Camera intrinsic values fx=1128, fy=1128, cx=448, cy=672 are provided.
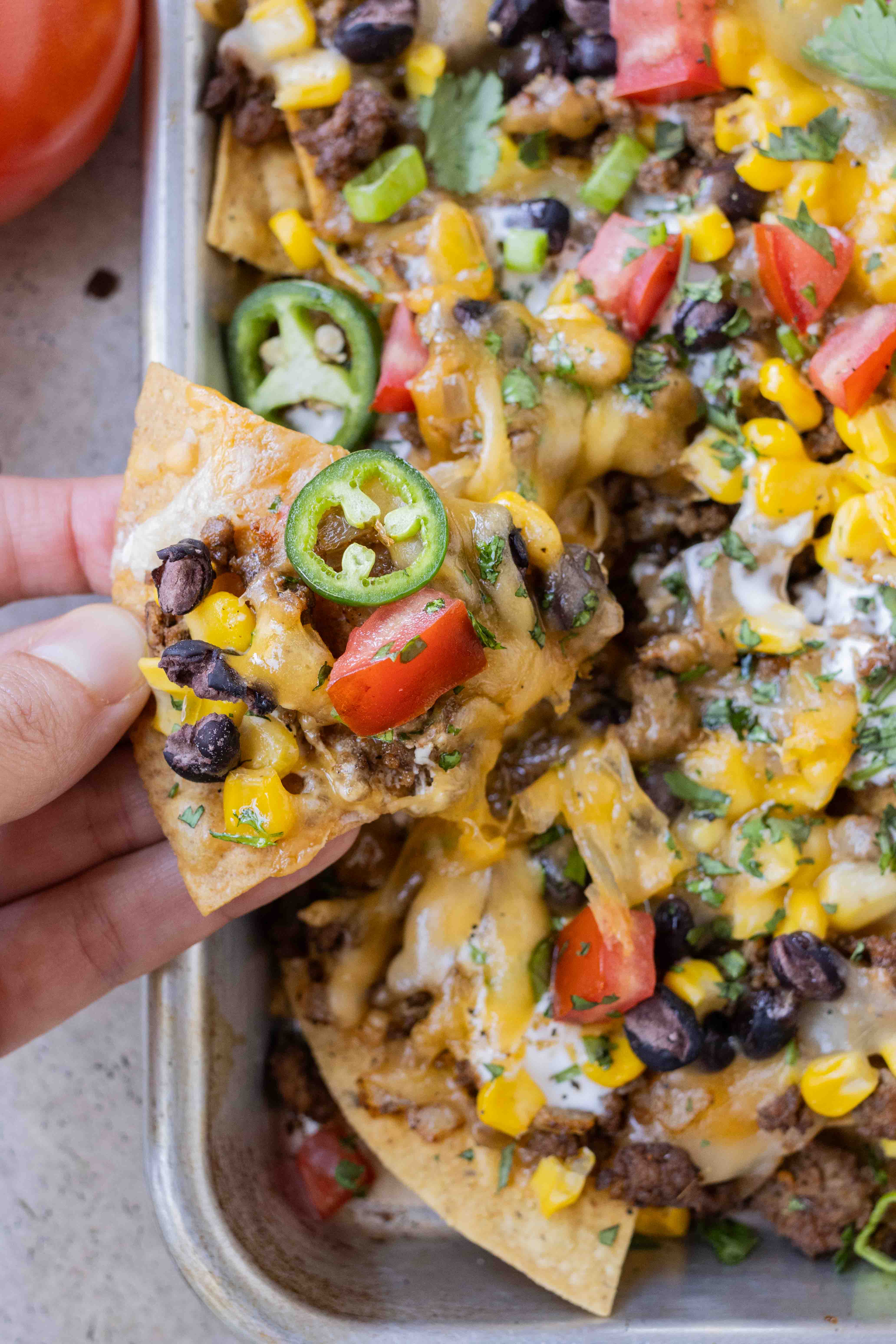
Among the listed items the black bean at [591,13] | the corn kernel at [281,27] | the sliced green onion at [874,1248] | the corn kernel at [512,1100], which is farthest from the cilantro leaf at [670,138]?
the sliced green onion at [874,1248]

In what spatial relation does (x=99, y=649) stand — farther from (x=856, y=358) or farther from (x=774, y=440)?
(x=856, y=358)

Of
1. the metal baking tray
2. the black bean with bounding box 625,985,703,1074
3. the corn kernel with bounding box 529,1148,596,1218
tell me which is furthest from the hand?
the corn kernel with bounding box 529,1148,596,1218

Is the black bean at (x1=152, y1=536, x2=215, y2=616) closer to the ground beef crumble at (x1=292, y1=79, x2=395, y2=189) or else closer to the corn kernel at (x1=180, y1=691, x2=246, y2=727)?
the corn kernel at (x1=180, y1=691, x2=246, y2=727)

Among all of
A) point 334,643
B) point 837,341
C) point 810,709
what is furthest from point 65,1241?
point 837,341

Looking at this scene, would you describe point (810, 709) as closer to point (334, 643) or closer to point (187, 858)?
point (334, 643)

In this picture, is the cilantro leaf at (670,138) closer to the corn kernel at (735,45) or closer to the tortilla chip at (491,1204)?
the corn kernel at (735,45)

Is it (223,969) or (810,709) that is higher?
(810,709)
